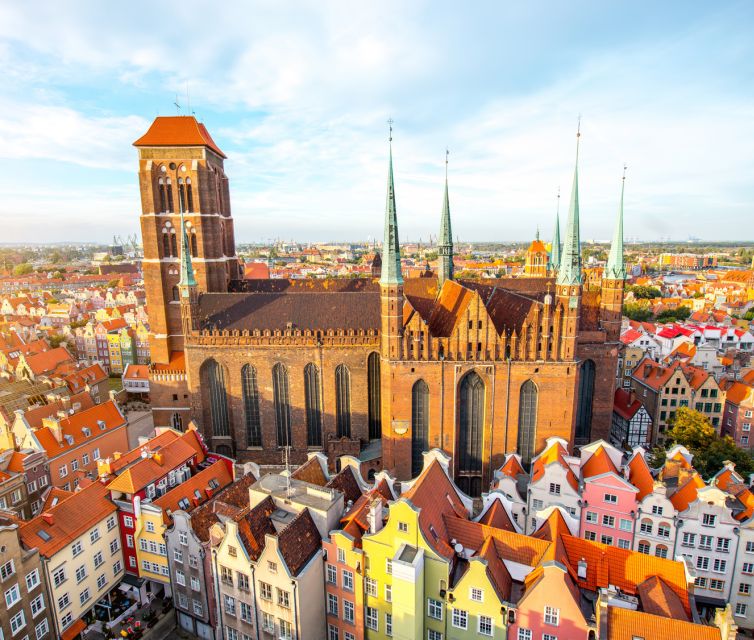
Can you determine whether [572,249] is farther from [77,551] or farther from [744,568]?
[77,551]

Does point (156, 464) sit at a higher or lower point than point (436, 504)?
lower

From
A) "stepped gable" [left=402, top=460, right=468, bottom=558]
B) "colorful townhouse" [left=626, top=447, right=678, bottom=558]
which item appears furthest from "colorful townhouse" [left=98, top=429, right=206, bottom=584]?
"colorful townhouse" [left=626, top=447, right=678, bottom=558]

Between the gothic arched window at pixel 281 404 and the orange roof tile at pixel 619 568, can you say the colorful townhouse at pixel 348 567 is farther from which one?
the gothic arched window at pixel 281 404

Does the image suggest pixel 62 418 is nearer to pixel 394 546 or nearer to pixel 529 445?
pixel 394 546

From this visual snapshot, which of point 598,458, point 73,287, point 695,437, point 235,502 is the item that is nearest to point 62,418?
point 235,502

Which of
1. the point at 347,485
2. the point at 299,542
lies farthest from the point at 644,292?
the point at 299,542

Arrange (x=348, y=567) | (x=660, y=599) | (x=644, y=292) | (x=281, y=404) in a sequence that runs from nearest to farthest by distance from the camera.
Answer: (x=660, y=599), (x=348, y=567), (x=281, y=404), (x=644, y=292)

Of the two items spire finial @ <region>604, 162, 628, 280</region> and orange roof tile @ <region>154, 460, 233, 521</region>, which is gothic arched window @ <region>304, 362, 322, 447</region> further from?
spire finial @ <region>604, 162, 628, 280</region>
